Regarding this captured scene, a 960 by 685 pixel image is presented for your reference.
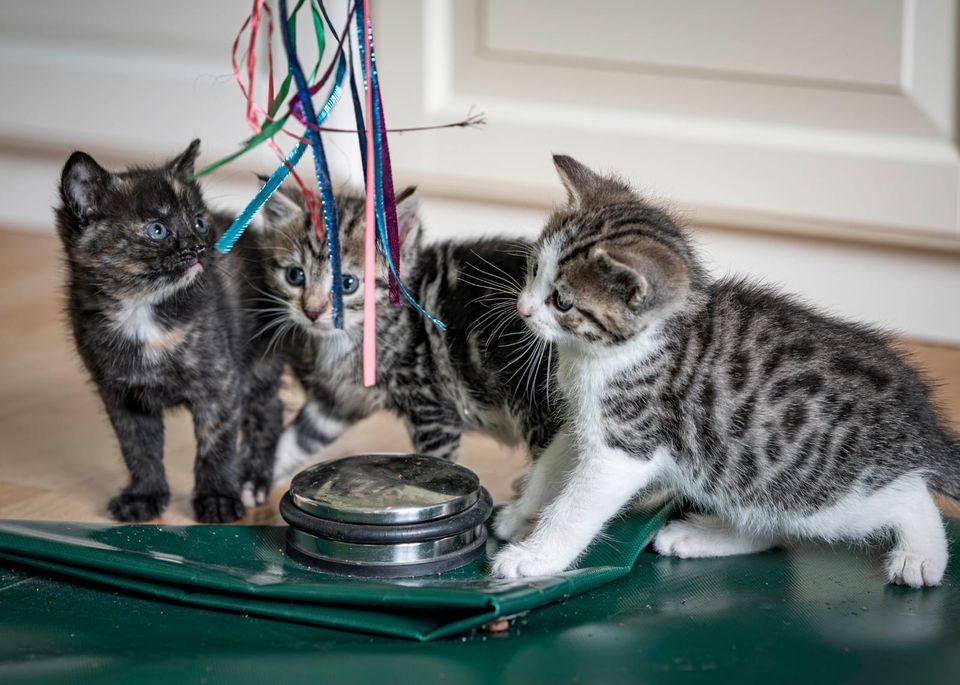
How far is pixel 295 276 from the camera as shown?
1.96m

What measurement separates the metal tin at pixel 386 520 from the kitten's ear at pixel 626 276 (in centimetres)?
36

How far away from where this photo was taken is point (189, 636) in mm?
1534

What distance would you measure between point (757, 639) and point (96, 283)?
1.02 meters

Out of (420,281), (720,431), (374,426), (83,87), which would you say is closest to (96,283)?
(420,281)

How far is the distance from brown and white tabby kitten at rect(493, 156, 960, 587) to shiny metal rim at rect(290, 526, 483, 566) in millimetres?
84

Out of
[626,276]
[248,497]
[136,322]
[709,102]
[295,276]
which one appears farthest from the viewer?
Result: [709,102]

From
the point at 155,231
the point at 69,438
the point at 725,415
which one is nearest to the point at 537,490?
the point at 725,415

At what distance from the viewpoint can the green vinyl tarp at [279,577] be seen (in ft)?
5.01

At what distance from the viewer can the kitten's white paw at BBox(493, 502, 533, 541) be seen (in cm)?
181

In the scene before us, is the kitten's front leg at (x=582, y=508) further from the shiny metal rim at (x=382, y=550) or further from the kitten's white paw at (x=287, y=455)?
the kitten's white paw at (x=287, y=455)

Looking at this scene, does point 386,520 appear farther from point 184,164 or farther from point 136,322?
point 184,164

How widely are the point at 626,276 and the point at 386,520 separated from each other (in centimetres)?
43

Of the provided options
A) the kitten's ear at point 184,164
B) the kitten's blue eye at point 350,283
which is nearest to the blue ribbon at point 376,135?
the kitten's blue eye at point 350,283

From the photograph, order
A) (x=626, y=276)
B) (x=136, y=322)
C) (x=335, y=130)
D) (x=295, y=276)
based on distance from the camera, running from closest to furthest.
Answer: (x=335, y=130), (x=626, y=276), (x=136, y=322), (x=295, y=276)
